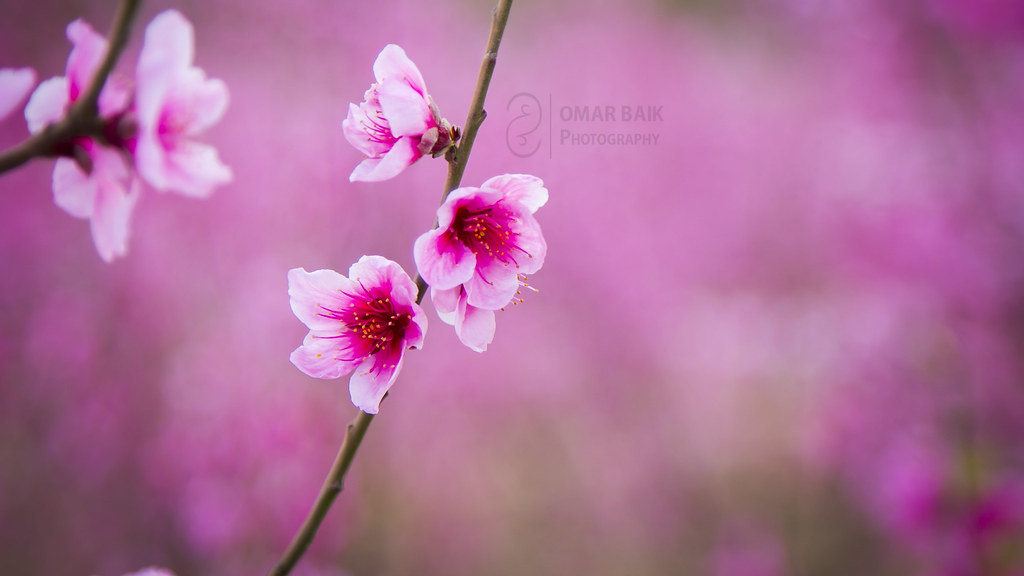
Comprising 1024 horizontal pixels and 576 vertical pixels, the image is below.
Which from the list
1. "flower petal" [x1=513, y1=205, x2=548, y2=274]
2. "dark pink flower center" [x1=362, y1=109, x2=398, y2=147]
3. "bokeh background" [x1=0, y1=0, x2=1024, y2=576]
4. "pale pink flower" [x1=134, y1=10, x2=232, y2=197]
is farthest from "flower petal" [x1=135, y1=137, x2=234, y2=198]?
"bokeh background" [x1=0, y1=0, x2=1024, y2=576]

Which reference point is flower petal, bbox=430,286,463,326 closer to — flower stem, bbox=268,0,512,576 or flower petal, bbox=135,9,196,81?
flower stem, bbox=268,0,512,576

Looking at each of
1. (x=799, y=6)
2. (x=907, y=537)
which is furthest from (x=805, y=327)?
(x=907, y=537)

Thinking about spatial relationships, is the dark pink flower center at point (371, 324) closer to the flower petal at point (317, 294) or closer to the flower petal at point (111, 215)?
the flower petal at point (317, 294)

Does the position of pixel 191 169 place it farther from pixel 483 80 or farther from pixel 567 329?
pixel 567 329

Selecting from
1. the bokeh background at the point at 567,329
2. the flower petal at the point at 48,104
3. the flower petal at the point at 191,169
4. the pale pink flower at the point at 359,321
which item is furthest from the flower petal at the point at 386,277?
the bokeh background at the point at 567,329

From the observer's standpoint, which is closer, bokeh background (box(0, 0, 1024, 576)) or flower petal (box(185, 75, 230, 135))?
flower petal (box(185, 75, 230, 135))

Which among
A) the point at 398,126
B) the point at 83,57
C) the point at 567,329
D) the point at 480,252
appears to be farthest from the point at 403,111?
the point at 567,329
